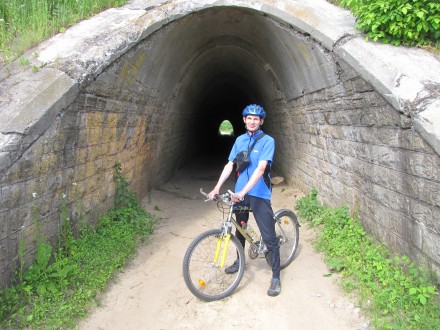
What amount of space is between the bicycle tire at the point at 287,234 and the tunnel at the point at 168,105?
2.93ft

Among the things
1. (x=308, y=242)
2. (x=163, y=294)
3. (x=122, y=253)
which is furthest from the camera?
(x=308, y=242)

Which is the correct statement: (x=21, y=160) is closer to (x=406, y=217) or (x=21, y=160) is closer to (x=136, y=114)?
(x=136, y=114)

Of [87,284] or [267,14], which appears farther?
[267,14]

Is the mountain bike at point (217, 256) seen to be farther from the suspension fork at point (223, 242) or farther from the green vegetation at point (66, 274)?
the green vegetation at point (66, 274)

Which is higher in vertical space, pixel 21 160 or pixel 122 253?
pixel 21 160

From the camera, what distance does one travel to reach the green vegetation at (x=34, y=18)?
4367 millimetres

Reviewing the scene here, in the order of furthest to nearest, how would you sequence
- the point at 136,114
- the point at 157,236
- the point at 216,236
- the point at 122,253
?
the point at 136,114 < the point at 157,236 < the point at 122,253 < the point at 216,236

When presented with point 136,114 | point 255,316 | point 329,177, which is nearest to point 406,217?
point 255,316

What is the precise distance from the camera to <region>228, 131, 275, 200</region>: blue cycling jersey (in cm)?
358

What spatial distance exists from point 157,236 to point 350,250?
2871 millimetres

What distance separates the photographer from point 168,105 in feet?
26.1

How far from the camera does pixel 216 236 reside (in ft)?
11.9

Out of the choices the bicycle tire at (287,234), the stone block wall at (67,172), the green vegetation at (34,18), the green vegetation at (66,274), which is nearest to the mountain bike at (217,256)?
the bicycle tire at (287,234)

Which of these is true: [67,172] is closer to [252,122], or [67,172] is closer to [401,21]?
[252,122]
